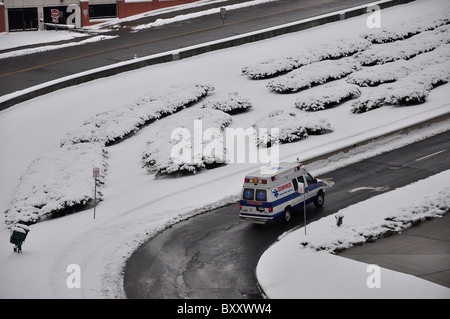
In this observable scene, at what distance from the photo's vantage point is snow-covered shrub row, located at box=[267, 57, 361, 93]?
41.8 meters

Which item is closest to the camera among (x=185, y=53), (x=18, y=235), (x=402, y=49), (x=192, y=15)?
(x=18, y=235)

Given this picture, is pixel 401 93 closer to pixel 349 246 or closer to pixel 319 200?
pixel 319 200

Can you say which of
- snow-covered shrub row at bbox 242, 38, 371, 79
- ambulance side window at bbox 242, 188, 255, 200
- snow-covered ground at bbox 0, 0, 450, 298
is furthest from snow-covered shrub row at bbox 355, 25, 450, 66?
ambulance side window at bbox 242, 188, 255, 200

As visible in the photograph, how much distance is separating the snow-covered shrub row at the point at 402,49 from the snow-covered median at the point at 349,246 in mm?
17464

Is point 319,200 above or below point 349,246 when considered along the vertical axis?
below

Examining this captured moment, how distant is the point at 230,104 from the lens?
1532 inches

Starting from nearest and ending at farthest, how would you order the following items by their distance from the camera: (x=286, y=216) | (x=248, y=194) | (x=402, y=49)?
1. (x=248, y=194)
2. (x=286, y=216)
3. (x=402, y=49)

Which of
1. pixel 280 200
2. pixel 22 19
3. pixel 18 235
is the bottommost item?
pixel 18 235

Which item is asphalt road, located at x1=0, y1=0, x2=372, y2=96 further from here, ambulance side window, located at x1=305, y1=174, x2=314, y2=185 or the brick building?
ambulance side window, located at x1=305, y1=174, x2=314, y2=185

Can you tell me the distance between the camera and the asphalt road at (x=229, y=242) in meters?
21.1

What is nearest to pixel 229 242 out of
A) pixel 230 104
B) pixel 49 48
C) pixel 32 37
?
pixel 230 104

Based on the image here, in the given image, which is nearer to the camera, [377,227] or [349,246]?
[349,246]

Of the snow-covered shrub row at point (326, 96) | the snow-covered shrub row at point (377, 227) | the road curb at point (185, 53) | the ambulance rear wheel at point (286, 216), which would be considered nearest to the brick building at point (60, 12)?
the road curb at point (185, 53)

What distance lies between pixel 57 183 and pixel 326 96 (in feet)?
53.7
